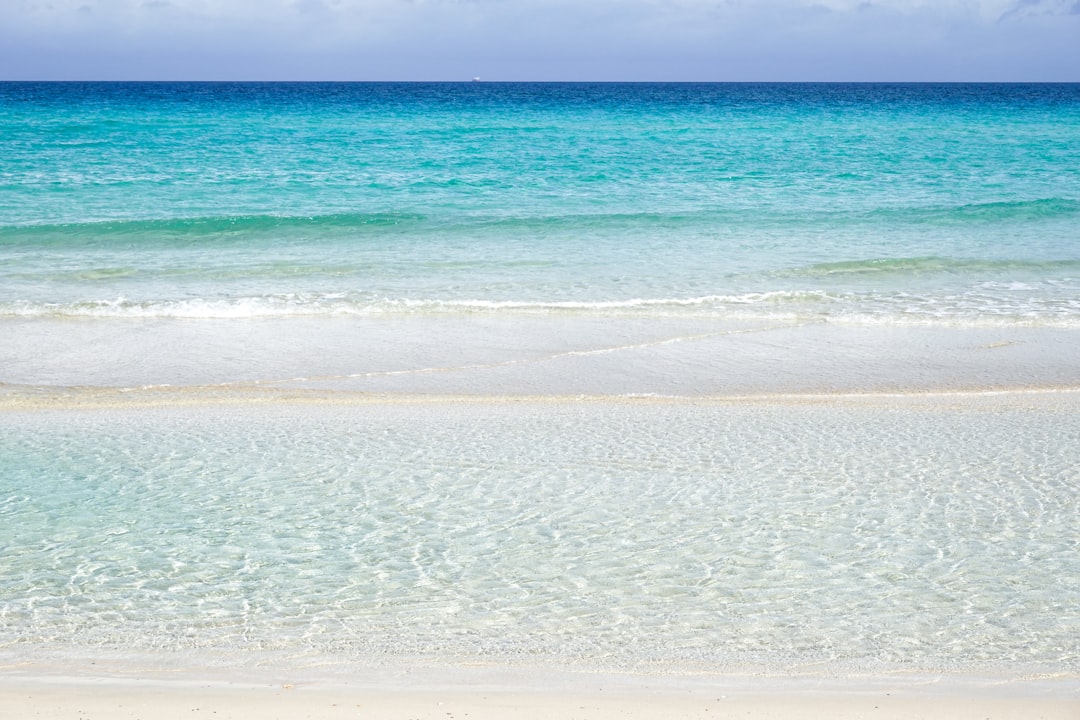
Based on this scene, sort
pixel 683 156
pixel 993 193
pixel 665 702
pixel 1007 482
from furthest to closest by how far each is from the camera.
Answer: pixel 683 156 → pixel 993 193 → pixel 1007 482 → pixel 665 702

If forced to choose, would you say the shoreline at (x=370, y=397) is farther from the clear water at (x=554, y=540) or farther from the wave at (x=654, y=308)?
the wave at (x=654, y=308)

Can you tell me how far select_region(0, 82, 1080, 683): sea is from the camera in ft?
12.4

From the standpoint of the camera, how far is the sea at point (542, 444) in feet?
12.4

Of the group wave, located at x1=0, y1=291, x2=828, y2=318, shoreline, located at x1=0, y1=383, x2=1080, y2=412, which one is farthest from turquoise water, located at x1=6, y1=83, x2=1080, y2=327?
shoreline, located at x1=0, y1=383, x2=1080, y2=412

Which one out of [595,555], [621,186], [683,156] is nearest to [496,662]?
[595,555]

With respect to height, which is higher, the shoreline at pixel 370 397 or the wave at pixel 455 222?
the wave at pixel 455 222

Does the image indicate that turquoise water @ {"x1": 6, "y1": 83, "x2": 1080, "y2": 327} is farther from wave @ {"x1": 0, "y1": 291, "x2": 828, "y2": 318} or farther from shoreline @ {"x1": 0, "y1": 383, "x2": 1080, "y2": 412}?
shoreline @ {"x1": 0, "y1": 383, "x2": 1080, "y2": 412}

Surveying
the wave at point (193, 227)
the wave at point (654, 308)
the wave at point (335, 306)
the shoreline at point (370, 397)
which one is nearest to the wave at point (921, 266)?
the wave at point (654, 308)

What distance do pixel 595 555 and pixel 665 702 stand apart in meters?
1.11

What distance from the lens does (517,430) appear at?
629cm

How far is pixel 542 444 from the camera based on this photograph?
5973 mm

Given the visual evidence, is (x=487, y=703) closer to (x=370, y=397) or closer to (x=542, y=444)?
(x=542, y=444)

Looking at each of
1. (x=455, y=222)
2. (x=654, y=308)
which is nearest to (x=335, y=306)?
(x=654, y=308)

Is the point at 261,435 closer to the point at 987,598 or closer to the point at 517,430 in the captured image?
the point at 517,430
